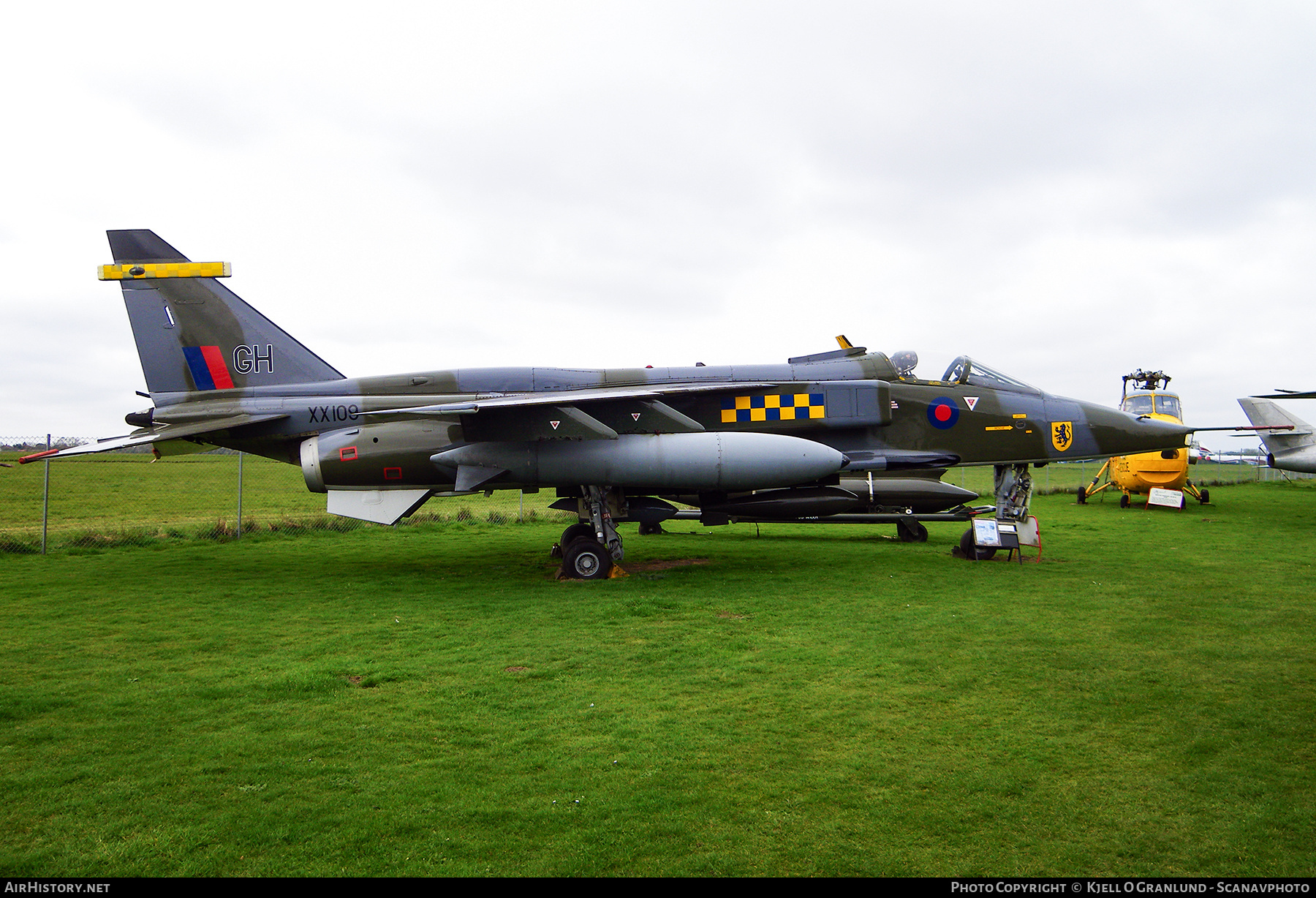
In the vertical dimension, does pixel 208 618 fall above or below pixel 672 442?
below

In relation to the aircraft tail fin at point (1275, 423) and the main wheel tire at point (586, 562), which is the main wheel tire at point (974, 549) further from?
the aircraft tail fin at point (1275, 423)

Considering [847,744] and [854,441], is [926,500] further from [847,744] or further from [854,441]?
[847,744]

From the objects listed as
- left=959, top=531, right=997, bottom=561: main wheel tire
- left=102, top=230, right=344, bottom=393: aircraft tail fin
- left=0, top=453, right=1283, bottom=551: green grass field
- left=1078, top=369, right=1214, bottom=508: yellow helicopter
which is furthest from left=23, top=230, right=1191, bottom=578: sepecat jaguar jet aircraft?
left=1078, top=369, right=1214, bottom=508: yellow helicopter

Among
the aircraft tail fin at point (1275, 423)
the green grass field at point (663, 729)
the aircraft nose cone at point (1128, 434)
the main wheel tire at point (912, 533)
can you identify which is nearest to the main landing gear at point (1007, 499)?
the aircraft nose cone at point (1128, 434)

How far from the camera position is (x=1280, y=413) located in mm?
23219

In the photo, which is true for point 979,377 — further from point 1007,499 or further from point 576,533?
point 576,533

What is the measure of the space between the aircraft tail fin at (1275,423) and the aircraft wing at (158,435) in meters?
27.2

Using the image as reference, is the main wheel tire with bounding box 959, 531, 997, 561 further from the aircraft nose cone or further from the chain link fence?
the chain link fence

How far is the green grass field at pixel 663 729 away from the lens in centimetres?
295

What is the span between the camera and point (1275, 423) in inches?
919

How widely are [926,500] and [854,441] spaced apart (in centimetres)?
358

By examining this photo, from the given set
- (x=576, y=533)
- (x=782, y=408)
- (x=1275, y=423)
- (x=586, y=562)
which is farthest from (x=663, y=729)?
(x=1275, y=423)

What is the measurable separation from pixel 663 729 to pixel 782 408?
6.88 m

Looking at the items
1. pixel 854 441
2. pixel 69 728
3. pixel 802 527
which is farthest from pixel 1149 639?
pixel 802 527
